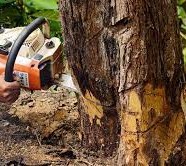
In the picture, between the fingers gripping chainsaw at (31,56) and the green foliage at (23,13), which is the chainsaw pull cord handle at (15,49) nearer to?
the fingers gripping chainsaw at (31,56)

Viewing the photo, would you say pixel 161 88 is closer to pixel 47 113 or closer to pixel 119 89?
pixel 119 89

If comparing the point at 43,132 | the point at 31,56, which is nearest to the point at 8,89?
the point at 31,56

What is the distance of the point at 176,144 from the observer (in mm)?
2283

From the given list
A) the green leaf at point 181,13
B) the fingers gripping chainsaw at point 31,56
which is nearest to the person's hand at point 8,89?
the fingers gripping chainsaw at point 31,56

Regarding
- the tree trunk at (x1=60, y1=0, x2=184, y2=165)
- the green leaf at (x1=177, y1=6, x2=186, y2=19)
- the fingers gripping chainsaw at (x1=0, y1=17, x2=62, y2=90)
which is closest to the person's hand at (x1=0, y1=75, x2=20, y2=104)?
the fingers gripping chainsaw at (x1=0, y1=17, x2=62, y2=90)

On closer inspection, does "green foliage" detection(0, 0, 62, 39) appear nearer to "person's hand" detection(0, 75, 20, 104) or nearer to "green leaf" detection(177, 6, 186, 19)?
"green leaf" detection(177, 6, 186, 19)

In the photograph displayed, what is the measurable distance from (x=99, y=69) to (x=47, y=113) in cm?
79

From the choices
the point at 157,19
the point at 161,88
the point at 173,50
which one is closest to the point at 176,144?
the point at 161,88

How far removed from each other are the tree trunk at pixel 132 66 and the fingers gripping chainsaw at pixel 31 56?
16 cm

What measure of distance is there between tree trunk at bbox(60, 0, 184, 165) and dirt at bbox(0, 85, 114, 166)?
1.10ft

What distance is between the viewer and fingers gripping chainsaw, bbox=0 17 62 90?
2.34 meters

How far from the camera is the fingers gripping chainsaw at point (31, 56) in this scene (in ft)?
7.68

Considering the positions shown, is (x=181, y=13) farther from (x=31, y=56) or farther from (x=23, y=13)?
(x=31, y=56)

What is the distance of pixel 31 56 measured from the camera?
96.6 inches
